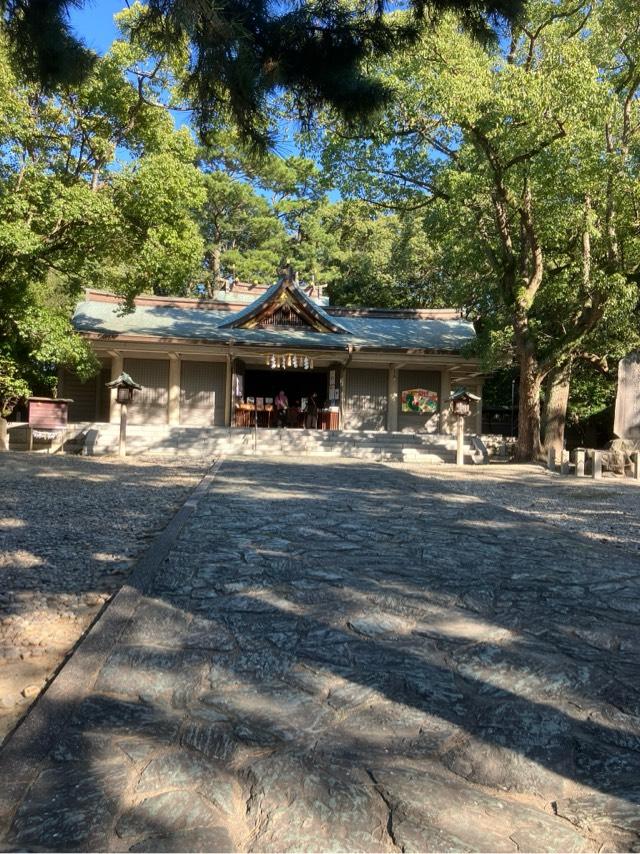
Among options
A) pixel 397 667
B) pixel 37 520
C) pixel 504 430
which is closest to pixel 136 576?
pixel 397 667

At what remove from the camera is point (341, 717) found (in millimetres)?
2189

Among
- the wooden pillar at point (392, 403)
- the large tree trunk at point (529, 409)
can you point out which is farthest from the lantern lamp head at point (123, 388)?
the wooden pillar at point (392, 403)

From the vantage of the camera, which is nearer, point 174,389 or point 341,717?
point 341,717

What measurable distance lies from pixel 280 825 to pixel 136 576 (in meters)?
2.49

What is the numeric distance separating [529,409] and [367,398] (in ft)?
22.8

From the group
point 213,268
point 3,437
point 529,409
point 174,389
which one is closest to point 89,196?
point 3,437

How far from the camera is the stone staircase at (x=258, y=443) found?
55.9 ft

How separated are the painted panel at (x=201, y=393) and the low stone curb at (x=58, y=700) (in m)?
17.7

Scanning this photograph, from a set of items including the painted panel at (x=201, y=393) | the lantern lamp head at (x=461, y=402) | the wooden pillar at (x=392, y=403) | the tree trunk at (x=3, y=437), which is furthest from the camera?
the wooden pillar at (x=392, y=403)

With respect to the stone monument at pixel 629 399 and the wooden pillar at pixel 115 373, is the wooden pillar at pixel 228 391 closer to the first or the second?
the wooden pillar at pixel 115 373

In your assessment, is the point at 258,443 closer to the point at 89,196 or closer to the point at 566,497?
the point at 89,196

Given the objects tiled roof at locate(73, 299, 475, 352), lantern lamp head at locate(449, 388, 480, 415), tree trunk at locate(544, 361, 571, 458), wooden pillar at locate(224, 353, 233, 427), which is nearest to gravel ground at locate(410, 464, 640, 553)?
lantern lamp head at locate(449, 388, 480, 415)

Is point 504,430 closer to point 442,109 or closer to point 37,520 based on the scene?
point 442,109

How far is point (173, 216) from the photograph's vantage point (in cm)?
1462
